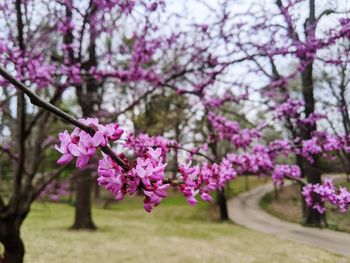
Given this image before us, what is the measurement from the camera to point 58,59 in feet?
29.3

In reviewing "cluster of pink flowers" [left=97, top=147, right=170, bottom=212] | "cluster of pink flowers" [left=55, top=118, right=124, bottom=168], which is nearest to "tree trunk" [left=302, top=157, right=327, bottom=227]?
"cluster of pink flowers" [left=97, top=147, right=170, bottom=212]

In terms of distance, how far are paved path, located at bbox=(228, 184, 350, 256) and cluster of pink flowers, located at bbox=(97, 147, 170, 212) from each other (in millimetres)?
3370

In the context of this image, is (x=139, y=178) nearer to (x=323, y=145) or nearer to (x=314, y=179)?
(x=314, y=179)

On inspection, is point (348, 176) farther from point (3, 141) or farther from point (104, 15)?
point (3, 141)

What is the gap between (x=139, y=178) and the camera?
1549 millimetres

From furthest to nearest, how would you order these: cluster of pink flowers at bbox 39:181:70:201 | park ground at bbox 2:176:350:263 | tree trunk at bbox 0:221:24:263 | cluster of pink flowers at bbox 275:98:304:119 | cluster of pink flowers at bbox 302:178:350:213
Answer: cluster of pink flowers at bbox 39:181:70:201
park ground at bbox 2:176:350:263
cluster of pink flowers at bbox 275:98:304:119
tree trunk at bbox 0:221:24:263
cluster of pink flowers at bbox 302:178:350:213

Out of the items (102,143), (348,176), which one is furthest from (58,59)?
(102,143)

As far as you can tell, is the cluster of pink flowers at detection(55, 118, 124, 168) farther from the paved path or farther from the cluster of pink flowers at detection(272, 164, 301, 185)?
the cluster of pink flowers at detection(272, 164, 301, 185)

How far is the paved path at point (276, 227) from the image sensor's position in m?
4.64

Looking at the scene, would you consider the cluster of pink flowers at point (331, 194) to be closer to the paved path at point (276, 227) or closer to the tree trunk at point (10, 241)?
the paved path at point (276, 227)

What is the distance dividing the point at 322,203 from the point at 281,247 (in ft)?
20.8

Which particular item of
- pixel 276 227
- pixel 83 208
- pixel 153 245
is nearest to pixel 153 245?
pixel 153 245

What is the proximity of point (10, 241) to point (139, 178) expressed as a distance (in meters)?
5.66

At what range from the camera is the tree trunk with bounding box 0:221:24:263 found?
6434 millimetres
